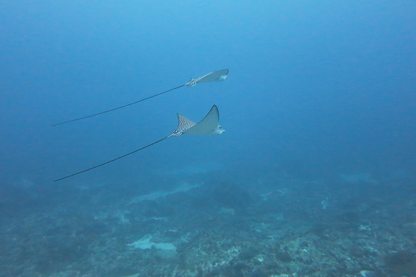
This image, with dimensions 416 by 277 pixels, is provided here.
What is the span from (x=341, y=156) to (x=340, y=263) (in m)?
21.7

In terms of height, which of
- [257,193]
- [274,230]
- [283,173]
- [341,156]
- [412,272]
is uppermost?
[412,272]

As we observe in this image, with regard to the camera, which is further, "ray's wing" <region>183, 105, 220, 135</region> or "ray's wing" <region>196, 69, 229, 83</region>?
"ray's wing" <region>196, 69, 229, 83</region>

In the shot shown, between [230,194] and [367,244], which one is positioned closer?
[367,244]

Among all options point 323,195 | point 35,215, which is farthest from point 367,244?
point 35,215

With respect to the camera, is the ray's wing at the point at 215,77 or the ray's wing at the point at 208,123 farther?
the ray's wing at the point at 215,77

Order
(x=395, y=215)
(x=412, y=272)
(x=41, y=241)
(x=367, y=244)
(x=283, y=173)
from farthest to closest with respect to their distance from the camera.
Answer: (x=283, y=173) → (x=395, y=215) → (x=41, y=241) → (x=367, y=244) → (x=412, y=272)

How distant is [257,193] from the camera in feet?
45.4

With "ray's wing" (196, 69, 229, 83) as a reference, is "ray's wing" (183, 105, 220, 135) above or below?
below

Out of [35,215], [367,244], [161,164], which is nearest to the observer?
[367,244]

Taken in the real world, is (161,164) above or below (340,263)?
below

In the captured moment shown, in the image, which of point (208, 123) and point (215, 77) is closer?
point (208, 123)

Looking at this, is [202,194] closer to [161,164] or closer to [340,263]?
[340,263]

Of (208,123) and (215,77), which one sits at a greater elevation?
(215,77)

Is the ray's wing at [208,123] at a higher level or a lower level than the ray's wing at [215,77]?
lower
